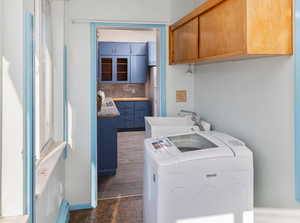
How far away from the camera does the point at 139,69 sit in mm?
8492

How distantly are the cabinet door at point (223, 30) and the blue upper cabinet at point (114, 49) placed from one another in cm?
610

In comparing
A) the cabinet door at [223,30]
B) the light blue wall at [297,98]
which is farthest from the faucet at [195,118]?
the light blue wall at [297,98]

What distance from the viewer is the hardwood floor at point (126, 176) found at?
12.5ft

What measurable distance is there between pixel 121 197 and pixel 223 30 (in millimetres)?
2451

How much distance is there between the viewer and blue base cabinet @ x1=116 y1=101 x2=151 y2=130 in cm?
→ 814

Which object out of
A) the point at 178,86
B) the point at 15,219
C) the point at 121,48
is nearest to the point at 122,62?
the point at 121,48

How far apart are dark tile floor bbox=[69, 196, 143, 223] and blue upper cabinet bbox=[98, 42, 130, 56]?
218 inches

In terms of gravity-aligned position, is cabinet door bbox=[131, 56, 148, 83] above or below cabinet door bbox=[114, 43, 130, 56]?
below

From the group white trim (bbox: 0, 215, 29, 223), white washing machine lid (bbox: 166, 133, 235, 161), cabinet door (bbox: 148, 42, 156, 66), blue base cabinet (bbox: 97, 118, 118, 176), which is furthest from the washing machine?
cabinet door (bbox: 148, 42, 156, 66)

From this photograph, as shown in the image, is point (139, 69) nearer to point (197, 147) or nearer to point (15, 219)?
point (197, 147)

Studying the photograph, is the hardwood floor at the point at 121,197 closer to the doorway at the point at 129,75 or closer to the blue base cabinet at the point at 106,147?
the blue base cabinet at the point at 106,147

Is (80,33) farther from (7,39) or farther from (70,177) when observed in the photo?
(7,39)

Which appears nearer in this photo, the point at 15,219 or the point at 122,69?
the point at 15,219

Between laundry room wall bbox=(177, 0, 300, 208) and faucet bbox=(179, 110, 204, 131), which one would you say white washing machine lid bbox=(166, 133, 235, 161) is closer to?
laundry room wall bbox=(177, 0, 300, 208)
